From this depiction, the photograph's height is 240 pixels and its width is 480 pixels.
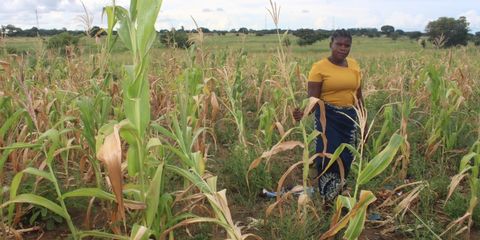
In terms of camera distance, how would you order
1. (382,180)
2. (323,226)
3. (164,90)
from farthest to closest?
(164,90), (382,180), (323,226)

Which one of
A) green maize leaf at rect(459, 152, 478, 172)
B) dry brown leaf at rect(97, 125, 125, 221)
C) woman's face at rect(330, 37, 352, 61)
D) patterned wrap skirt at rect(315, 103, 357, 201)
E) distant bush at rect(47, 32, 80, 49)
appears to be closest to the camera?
dry brown leaf at rect(97, 125, 125, 221)

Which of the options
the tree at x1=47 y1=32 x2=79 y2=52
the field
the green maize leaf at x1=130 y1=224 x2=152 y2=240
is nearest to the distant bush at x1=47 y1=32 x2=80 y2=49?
the tree at x1=47 y1=32 x2=79 y2=52

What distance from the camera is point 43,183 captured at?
270cm

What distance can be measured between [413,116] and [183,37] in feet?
10.5

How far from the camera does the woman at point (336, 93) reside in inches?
114

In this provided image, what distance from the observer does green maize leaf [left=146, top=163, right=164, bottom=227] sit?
187 centimetres

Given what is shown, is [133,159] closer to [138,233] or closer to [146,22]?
[138,233]

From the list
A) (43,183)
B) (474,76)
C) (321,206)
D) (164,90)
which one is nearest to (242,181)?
(321,206)

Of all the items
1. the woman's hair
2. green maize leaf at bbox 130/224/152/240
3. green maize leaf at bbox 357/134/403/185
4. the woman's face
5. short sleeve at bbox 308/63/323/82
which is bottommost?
green maize leaf at bbox 130/224/152/240

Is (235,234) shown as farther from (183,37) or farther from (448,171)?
(183,37)

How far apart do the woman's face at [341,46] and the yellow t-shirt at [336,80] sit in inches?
3.1

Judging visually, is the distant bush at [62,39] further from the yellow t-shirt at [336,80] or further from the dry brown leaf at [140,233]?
the dry brown leaf at [140,233]

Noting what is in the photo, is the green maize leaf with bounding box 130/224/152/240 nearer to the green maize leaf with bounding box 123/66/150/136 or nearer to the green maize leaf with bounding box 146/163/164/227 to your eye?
the green maize leaf with bounding box 146/163/164/227

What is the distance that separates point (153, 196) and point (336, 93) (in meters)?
1.57
